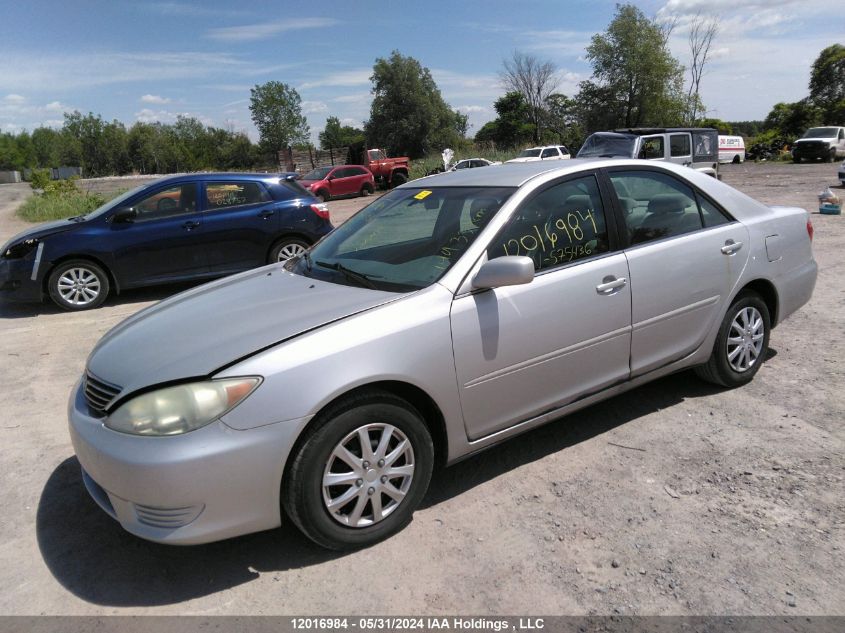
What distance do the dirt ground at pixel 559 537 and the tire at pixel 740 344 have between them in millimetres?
138

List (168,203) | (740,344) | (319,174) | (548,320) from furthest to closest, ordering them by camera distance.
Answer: (319,174) < (168,203) < (740,344) < (548,320)

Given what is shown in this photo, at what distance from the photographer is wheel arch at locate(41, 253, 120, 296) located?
7637 millimetres

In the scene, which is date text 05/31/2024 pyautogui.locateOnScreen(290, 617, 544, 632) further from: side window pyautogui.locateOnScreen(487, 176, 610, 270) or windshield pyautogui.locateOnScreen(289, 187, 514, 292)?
side window pyautogui.locateOnScreen(487, 176, 610, 270)

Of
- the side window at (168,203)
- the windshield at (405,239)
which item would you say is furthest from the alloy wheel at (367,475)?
the side window at (168,203)

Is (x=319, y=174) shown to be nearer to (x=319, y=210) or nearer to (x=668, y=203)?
(x=319, y=210)

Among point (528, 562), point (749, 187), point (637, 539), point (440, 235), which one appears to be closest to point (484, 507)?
point (528, 562)

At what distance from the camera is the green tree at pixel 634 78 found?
52.2 metres

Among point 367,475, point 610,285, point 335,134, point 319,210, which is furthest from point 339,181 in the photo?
point 335,134

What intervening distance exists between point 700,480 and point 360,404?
184cm

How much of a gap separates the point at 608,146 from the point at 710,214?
14.0 meters

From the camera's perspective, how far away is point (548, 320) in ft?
10.5

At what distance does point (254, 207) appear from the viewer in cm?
849

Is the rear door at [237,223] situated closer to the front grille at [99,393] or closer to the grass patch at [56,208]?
the front grille at [99,393]

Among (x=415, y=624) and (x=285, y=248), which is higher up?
A: (x=285, y=248)
